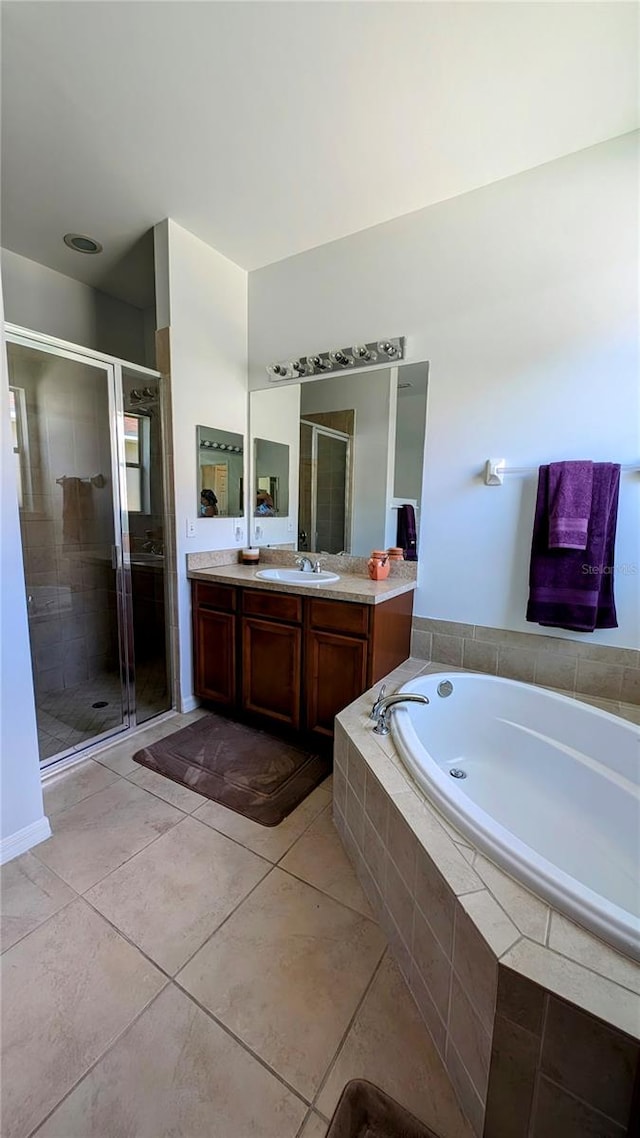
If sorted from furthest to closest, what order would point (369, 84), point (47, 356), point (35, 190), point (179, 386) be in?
1. point (179, 386)
2. point (47, 356)
3. point (35, 190)
4. point (369, 84)

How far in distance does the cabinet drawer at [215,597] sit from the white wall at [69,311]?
1.95 meters

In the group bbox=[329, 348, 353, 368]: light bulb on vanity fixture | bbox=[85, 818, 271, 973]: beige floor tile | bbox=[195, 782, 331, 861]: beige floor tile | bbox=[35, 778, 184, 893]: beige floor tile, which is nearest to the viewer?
bbox=[85, 818, 271, 973]: beige floor tile

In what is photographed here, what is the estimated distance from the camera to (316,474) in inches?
105

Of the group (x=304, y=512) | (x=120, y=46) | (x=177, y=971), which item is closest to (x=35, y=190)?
(x=120, y=46)

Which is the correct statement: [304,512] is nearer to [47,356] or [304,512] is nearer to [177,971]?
[47,356]

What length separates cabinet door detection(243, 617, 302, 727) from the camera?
2223mm

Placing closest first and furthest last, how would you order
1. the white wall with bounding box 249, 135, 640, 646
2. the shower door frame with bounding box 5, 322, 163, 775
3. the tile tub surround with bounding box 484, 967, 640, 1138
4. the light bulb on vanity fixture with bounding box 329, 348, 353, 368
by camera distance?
the tile tub surround with bounding box 484, 967, 640, 1138
the white wall with bounding box 249, 135, 640, 646
the shower door frame with bounding box 5, 322, 163, 775
the light bulb on vanity fixture with bounding box 329, 348, 353, 368

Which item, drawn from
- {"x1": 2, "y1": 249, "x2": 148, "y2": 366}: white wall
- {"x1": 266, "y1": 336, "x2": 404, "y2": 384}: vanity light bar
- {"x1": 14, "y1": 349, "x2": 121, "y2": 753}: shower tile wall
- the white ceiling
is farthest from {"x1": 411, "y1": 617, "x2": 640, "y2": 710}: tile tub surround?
{"x1": 2, "y1": 249, "x2": 148, "y2": 366}: white wall

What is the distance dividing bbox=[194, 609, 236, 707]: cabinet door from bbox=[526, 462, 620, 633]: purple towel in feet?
5.33

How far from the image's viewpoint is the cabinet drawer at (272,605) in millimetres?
2172

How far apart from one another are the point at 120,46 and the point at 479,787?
310 centimetres

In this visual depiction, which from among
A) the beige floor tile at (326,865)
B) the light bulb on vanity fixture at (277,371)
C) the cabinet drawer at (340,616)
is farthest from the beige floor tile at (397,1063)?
the light bulb on vanity fixture at (277,371)

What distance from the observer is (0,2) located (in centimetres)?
131

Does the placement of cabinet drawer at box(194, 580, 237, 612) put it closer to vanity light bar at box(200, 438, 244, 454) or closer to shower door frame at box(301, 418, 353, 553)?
shower door frame at box(301, 418, 353, 553)
